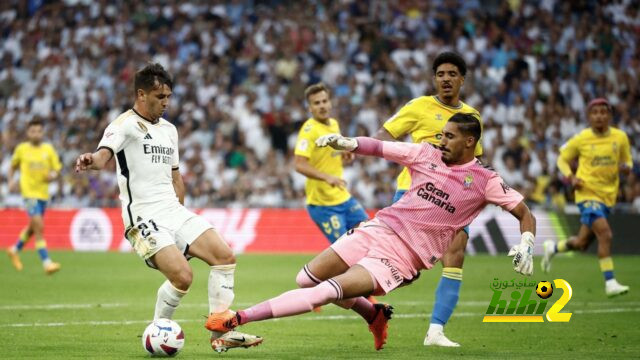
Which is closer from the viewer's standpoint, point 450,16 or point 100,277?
point 100,277

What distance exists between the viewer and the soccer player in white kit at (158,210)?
9.35m

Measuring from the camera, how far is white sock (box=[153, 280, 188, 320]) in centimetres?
942

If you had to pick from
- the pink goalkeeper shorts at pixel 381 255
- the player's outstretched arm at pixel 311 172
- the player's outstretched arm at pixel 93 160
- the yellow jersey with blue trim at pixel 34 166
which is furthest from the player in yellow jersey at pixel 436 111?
the yellow jersey with blue trim at pixel 34 166

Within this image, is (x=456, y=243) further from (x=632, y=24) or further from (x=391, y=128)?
(x=632, y=24)

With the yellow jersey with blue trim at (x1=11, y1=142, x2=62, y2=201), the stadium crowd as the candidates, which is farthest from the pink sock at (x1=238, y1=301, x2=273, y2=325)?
the stadium crowd

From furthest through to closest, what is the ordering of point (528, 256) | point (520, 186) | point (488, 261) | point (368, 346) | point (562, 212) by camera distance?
point (520, 186), point (562, 212), point (488, 261), point (368, 346), point (528, 256)

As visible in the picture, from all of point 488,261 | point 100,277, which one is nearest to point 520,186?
point 488,261

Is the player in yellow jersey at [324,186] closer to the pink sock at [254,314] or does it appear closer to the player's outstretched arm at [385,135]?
the player's outstretched arm at [385,135]

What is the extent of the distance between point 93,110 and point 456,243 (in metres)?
22.5

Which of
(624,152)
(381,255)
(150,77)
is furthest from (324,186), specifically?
(381,255)

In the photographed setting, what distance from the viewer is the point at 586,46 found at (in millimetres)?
29312

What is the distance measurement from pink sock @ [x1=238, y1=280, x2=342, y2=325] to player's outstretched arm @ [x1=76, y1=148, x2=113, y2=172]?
5.85ft

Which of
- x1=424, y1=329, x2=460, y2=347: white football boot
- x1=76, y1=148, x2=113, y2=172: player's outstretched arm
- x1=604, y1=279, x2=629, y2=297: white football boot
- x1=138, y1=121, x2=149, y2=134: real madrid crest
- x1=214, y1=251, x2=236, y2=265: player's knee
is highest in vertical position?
x1=138, y1=121, x2=149, y2=134: real madrid crest

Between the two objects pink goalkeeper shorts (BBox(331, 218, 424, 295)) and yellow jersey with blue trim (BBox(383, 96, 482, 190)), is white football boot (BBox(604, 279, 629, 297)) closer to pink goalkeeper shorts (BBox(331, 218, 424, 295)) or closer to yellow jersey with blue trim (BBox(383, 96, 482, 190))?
yellow jersey with blue trim (BBox(383, 96, 482, 190))
